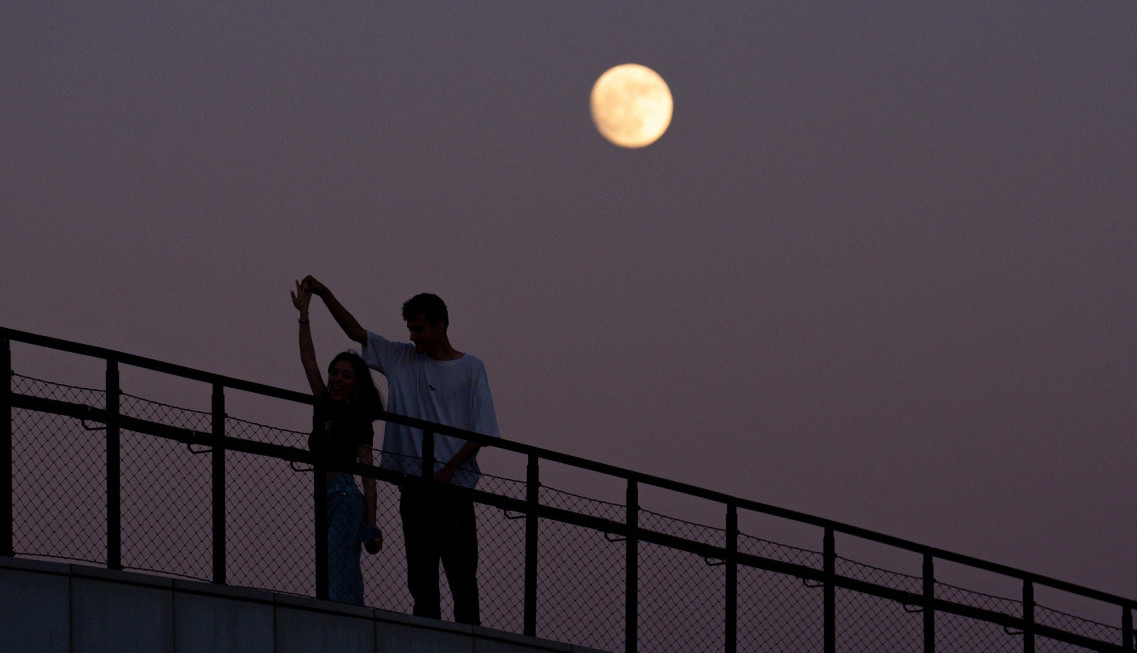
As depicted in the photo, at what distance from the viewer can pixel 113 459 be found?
9.25m

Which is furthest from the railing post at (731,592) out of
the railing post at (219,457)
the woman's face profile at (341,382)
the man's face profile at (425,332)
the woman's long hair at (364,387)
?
the railing post at (219,457)

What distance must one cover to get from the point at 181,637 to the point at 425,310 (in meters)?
2.43

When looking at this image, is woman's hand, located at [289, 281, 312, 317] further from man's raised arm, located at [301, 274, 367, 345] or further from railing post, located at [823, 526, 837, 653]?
railing post, located at [823, 526, 837, 653]

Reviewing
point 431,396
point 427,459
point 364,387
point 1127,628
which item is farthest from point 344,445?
point 1127,628

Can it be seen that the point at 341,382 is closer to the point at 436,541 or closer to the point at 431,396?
the point at 431,396

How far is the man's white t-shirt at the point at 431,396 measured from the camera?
1053cm

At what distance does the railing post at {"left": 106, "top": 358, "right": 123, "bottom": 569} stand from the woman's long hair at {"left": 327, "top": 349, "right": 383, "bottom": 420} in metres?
1.41

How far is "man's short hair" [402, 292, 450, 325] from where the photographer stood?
34.0 feet

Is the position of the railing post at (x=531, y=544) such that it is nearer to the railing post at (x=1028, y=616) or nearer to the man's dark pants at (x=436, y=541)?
the man's dark pants at (x=436, y=541)

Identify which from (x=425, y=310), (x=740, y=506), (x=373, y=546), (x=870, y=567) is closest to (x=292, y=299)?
(x=425, y=310)

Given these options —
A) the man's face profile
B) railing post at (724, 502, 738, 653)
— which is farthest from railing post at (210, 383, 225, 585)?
railing post at (724, 502, 738, 653)

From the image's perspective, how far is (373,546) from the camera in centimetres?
1016

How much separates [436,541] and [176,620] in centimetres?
190

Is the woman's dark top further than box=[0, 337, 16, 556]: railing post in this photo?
Yes
